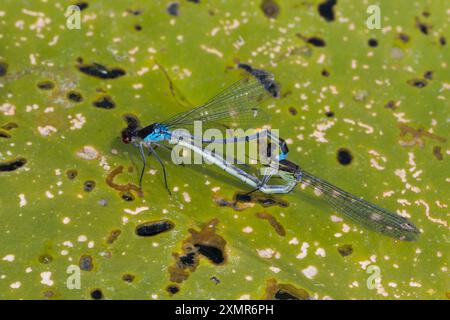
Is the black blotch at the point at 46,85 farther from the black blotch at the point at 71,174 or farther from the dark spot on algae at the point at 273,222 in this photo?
the dark spot on algae at the point at 273,222

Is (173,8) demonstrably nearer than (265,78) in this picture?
No

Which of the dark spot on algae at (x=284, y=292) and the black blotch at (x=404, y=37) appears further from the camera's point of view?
the black blotch at (x=404, y=37)

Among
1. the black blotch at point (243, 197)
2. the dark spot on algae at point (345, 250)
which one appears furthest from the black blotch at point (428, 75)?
the black blotch at point (243, 197)

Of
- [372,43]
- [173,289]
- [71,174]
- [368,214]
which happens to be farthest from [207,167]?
[372,43]

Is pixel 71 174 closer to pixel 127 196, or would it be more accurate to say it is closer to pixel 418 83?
pixel 127 196

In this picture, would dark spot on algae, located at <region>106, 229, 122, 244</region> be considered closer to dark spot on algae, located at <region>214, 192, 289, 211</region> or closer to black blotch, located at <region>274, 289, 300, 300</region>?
dark spot on algae, located at <region>214, 192, 289, 211</region>

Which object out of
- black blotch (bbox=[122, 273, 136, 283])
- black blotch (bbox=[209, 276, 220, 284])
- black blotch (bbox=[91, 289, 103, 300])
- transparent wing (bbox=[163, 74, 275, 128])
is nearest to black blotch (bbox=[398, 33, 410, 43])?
transparent wing (bbox=[163, 74, 275, 128])
